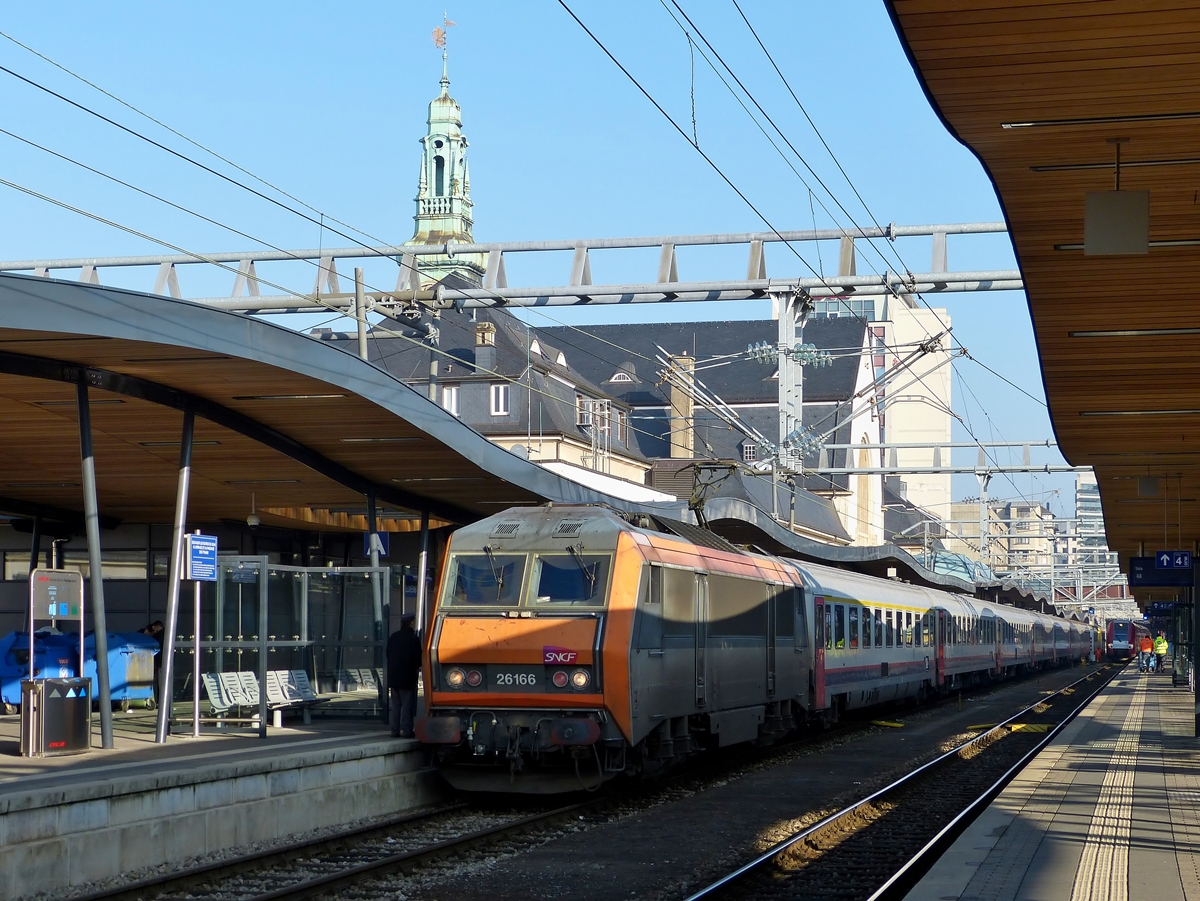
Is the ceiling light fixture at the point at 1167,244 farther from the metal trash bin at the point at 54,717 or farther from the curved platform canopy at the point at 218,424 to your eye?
the metal trash bin at the point at 54,717

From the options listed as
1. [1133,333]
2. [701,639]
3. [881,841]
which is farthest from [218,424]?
[1133,333]

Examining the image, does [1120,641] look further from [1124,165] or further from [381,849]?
[1124,165]

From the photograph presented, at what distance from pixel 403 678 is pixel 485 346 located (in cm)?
4356

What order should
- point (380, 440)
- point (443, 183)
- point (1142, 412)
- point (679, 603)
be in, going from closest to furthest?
point (1142, 412) → point (679, 603) → point (380, 440) → point (443, 183)

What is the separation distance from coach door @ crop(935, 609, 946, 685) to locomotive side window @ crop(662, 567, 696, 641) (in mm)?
20590

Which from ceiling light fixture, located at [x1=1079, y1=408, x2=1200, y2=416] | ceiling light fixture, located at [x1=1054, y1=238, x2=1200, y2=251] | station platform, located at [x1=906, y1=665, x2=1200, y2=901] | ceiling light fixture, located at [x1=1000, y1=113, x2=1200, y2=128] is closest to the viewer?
ceiling light fixture, located at [x1=1000, y1=113, x2=1200, y2=128]

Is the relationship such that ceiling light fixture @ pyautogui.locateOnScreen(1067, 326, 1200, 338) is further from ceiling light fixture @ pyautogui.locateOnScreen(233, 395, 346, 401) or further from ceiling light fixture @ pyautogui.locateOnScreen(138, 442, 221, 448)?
ceiling light fixture @ pyautogui.locateOnScreen(138, 442, 221, 448)

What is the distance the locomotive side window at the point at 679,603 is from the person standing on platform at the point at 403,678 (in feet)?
9.40

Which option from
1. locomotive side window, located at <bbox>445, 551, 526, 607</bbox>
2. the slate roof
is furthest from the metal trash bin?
the slate roof

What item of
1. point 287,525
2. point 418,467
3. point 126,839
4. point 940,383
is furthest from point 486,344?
point 940,383

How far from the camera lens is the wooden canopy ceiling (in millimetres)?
5863

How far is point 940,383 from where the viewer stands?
125 m

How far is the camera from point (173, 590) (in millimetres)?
16609

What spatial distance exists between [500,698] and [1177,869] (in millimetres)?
6859
